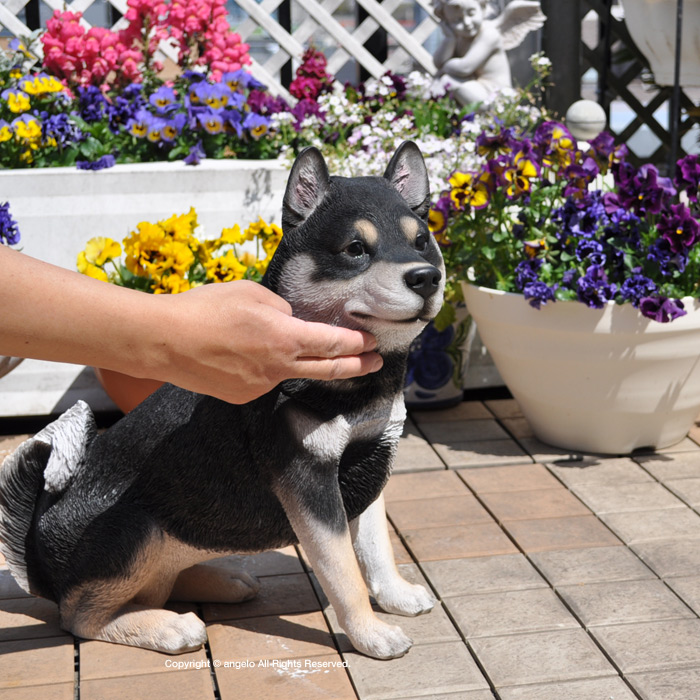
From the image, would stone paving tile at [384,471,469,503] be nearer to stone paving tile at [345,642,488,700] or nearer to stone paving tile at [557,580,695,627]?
stone paving tile at [557,580,695,627]

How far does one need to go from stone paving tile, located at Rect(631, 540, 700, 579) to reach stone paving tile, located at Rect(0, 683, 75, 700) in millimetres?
1589

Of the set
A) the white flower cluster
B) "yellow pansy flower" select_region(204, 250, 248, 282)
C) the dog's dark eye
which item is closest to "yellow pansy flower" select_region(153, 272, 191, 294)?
"yellow pansy flower" select_region(204, 250, 248, 282)

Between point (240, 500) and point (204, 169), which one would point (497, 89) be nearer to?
point (204, 169)

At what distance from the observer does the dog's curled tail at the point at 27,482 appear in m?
2.31

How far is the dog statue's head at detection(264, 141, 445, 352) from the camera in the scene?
192cm

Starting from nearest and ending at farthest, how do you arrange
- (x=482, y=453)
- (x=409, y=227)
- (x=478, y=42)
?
(x=409, y=227)
(x=482, y=453)
(x=478, y=42)

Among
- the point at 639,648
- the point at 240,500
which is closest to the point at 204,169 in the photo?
the point at 240,500

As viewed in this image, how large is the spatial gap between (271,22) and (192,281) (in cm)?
215

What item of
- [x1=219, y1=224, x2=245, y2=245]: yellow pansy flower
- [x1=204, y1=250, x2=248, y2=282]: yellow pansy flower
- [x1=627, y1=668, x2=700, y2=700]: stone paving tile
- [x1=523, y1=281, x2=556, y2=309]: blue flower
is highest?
[x1=523, y1=281, x2=556, y2=309]: blue flower

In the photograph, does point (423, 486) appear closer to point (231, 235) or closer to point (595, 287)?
point (595, 287)

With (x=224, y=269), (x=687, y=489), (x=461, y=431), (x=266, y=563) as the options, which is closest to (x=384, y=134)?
(x=224, y=269)

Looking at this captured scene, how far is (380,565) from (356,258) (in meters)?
0.87

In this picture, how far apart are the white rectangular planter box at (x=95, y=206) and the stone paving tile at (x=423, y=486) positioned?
1.26 meters

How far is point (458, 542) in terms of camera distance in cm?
286
